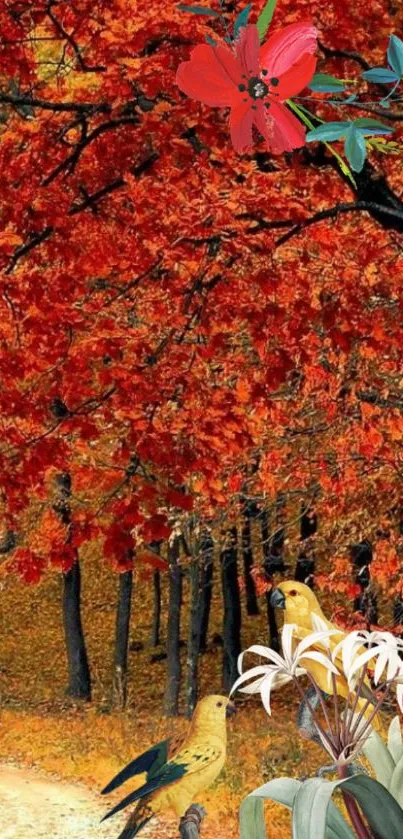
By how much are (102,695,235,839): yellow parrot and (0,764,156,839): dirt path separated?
23.2 feet

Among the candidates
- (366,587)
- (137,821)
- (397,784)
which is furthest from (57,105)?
(366,587)

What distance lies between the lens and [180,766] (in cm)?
301

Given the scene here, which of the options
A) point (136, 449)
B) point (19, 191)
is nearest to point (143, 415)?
point (136, 449)

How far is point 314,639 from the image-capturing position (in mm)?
1979

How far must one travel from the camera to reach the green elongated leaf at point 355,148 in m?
1.29

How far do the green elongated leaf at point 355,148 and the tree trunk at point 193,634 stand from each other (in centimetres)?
1708

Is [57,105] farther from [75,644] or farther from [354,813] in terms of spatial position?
[75,644]

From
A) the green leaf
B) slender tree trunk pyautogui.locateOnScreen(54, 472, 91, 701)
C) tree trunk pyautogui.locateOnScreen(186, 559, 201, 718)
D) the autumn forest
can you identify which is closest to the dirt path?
the autumn forest

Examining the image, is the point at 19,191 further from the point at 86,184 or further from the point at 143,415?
the point at 143,415

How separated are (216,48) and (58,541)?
21.0ft

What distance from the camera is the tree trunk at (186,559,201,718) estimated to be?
60.1ft

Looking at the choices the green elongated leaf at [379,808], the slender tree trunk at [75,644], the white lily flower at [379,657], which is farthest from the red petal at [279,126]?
the slender tree trunk at [75,644]

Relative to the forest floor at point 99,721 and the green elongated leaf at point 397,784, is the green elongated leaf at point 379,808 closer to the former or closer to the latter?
the green elongated leaf at point 397,784

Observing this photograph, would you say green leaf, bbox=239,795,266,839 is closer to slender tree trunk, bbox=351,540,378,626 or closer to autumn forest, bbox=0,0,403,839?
autumn forest, bbox=0,0,403,839
